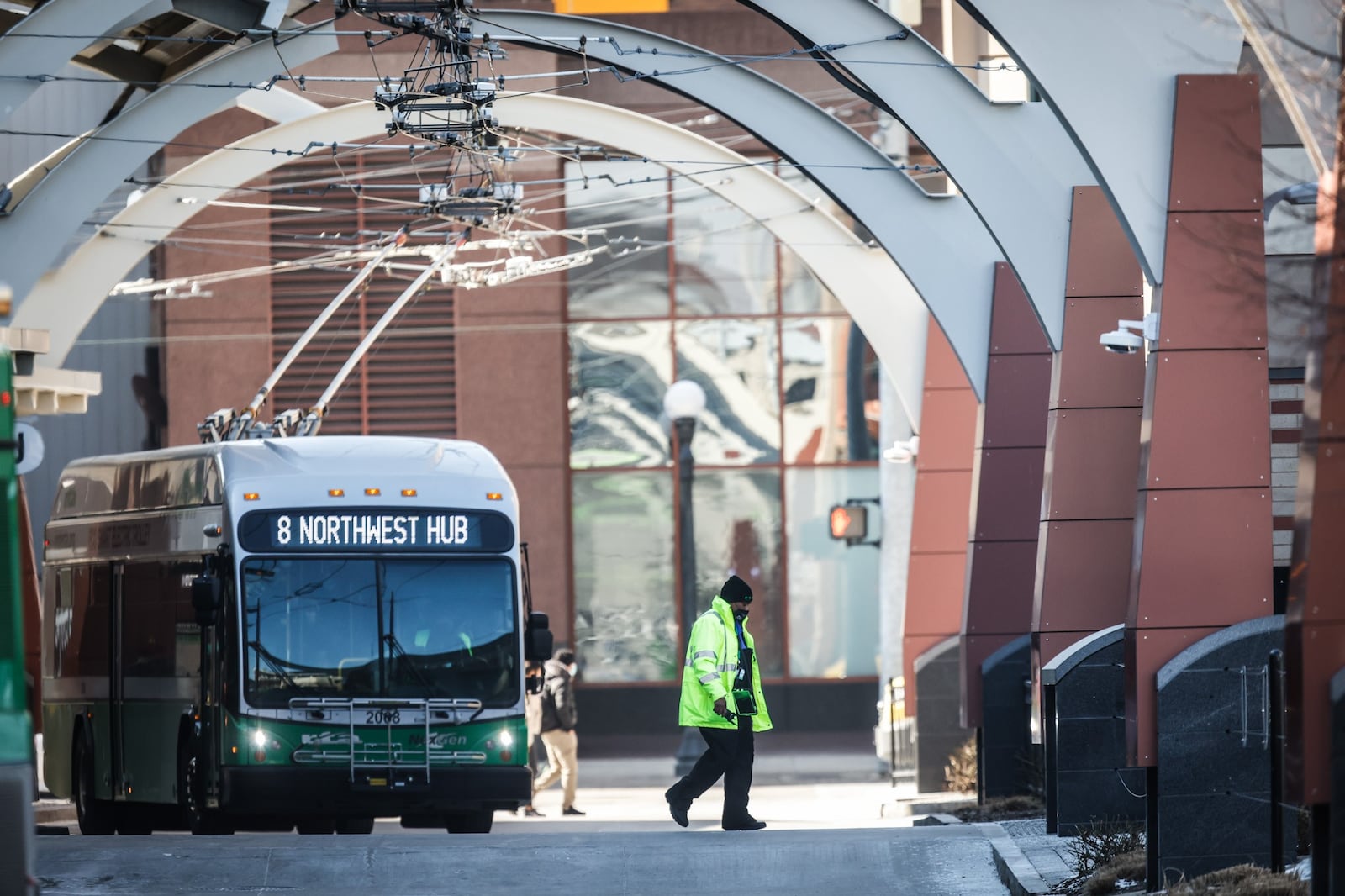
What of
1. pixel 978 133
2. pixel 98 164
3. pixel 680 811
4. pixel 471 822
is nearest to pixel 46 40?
pixel 98 164

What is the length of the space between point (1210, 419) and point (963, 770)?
27.1 feet

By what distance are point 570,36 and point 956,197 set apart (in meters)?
3.67

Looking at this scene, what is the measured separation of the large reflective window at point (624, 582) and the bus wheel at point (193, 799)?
1356 cm

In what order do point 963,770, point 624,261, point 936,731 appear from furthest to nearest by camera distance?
point 624,261, point 936,731, point 963,770

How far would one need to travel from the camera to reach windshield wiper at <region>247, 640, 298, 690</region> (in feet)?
50.0

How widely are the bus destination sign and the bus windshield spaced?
10 cm

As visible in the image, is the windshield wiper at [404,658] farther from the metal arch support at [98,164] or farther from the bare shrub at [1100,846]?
the metal arch support at [98,164]

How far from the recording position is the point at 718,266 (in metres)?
30.1

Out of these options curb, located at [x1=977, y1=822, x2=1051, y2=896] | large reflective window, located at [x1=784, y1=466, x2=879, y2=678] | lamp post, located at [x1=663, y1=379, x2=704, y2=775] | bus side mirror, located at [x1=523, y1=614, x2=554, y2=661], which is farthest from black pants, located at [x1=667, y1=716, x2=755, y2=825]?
large reflective window, located at [x1=784, y1=466, x2=879, y2=678]

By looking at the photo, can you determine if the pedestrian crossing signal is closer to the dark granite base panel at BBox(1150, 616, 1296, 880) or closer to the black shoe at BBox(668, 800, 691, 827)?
the black shoe at BBox(668, 800, 691, 827)

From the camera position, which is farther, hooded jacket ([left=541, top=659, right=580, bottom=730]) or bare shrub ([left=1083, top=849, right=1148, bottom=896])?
hooded jacket ([left=541, top=659, right=580, bottom=730])

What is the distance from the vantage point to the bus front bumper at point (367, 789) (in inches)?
593

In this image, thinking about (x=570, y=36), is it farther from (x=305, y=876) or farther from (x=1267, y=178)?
(x=305, y=876)

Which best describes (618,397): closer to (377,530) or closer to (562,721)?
(562,721)
